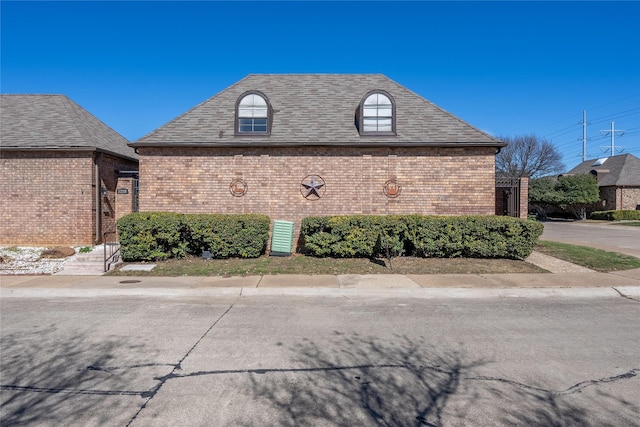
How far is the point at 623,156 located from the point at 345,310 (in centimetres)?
4870

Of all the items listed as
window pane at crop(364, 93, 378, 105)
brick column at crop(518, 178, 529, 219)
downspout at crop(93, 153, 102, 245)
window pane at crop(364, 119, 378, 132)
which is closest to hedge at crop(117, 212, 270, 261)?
downspout at crop(93, 153, 102, 245)

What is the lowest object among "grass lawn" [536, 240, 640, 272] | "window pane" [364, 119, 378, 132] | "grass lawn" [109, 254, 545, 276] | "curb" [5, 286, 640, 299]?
"curb" [5, 286, 640, 299]

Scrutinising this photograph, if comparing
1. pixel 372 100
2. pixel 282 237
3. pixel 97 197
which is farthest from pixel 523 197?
pixel 97 197

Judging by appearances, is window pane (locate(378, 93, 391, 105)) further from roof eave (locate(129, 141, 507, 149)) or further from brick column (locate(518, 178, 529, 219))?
brick column (locate(518, 178, 529, 219))

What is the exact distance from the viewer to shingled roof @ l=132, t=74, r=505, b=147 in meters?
13.2

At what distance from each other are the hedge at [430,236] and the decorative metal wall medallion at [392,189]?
1915 millimetres

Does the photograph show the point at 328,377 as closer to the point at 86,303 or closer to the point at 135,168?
the point at 86,303

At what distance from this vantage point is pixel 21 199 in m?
13.5

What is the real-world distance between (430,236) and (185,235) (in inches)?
294

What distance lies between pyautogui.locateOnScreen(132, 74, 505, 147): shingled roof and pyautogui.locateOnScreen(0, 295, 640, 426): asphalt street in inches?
302

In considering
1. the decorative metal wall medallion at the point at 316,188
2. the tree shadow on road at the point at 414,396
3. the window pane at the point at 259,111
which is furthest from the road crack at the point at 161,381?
the window pane at the point at 259,111

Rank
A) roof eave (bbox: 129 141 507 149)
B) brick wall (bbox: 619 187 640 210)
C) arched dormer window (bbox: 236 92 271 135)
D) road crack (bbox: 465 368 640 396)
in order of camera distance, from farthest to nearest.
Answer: brick wall (bbox: 619 187 640 210) → arched dormer window (bbox: 236 92 271 135) → roof eave (bbox: 129 141 507 149) → road crack (bbox: 465 368 640 396)

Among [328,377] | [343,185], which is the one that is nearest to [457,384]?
[328,377]

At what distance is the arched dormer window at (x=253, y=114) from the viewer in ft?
45.4
